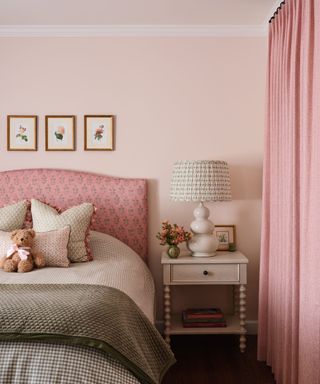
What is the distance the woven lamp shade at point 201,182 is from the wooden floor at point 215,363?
1.13 metres

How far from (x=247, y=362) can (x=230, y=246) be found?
0.86 m

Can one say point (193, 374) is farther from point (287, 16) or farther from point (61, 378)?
point (287, 16)

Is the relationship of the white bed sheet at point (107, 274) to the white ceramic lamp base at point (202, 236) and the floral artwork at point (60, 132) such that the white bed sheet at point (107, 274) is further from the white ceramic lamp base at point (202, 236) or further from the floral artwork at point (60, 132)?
the floral artwork at point (60, 132)

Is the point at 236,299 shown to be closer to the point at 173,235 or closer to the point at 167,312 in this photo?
the point at 167,312

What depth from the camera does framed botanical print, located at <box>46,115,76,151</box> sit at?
135 inches

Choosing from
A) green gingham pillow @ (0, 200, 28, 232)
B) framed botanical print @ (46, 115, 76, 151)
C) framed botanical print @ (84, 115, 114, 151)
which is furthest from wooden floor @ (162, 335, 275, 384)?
framed botanical print @ (46, 115, 76, 151)

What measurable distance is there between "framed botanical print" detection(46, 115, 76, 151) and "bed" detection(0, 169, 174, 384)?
0.81 meters

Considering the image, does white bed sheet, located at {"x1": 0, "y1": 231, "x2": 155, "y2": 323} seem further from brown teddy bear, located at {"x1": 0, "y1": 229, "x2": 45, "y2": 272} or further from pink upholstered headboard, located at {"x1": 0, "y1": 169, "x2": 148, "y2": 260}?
pink upholstered headboard, located at {"x1": 0, "y1": 169, "x2": 148, "y2": 260}

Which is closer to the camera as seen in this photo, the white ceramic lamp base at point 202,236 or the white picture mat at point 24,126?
Result: the white ceramic lamp base at point 202,236

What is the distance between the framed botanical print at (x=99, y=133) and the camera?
342cm

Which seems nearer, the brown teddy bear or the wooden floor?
the brown teddy bear

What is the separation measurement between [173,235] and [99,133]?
1.03 m

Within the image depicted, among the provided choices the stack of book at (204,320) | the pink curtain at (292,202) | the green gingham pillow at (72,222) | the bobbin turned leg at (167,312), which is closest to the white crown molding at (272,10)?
the pink curtain at (292,202)

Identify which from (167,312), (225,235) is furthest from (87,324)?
(225,235)
